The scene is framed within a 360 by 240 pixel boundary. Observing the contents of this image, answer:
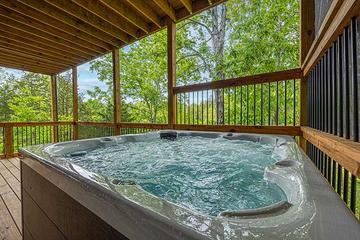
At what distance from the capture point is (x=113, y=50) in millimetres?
4816

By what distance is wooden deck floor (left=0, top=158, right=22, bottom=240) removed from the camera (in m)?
1.67

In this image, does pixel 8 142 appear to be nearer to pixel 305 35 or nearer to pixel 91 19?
pixel 91 19

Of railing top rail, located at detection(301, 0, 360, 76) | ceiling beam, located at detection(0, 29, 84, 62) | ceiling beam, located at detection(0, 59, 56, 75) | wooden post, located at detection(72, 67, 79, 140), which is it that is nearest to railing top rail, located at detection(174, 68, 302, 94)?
railing top rail, located at detection(301, 0, 360, 76)

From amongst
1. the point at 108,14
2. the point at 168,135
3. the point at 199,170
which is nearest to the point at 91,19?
the point at 108,14

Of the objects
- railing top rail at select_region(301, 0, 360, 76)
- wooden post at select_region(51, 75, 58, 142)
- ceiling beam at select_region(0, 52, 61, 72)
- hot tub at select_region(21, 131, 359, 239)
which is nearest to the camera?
hot tub at select_region(21, 131, 359, 239)

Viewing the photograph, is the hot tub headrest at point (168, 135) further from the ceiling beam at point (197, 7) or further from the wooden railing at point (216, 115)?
the ceiling beam at point (197, 7)

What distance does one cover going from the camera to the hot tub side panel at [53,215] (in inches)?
30.8

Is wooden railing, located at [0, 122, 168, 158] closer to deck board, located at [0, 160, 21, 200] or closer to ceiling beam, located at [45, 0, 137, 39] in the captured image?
deck board, located at [0, 160, 21, 200]

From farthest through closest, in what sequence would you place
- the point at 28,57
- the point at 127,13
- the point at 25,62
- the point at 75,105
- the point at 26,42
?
the point at 75,105, the point at 25,62, the point at 28,57, the point at 26,42, the point at 127,13

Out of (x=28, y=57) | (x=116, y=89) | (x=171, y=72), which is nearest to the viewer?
(x=171, y=72)

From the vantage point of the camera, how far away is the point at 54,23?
12.1ft

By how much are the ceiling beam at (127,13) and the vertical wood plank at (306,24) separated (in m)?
2.68

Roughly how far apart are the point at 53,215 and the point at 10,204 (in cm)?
158

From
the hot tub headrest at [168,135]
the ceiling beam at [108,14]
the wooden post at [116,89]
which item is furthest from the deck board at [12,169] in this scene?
the ceiling beam at [108,14]
